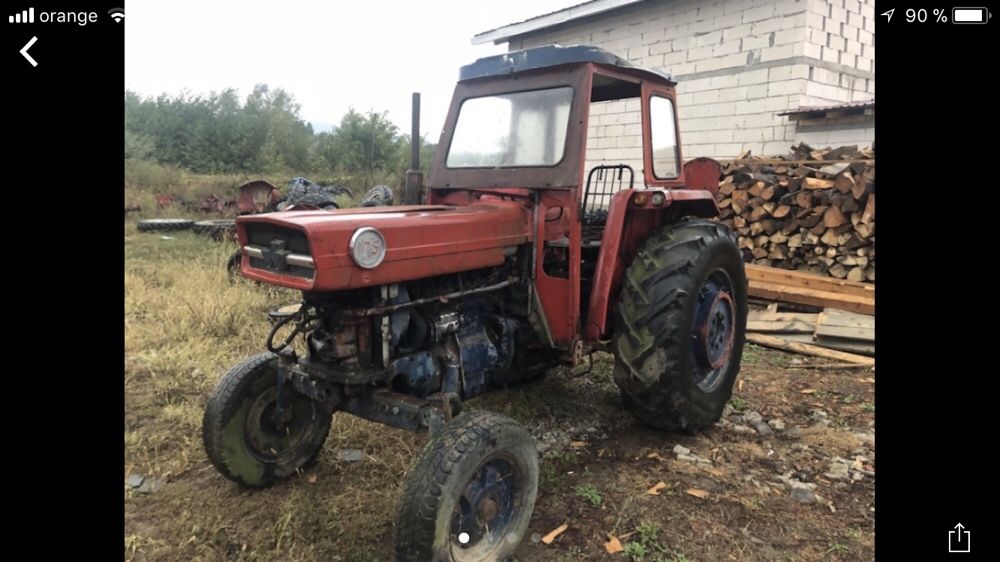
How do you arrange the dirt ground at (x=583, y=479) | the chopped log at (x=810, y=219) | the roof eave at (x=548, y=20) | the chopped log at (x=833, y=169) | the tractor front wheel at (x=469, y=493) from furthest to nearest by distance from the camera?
the roof eave at (x=548, y=20), the chopped log at (x=810, y=219), the chopped log at (x=833, y=169), the dirt ground at (x=583, y=479), the tractor front wheel at (x=469, y=493)

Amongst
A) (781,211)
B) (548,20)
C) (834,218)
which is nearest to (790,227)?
(781,211)

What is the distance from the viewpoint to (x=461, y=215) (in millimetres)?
3012

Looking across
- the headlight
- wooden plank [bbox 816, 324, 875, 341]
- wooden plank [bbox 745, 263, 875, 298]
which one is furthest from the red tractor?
wooden plank [bbox 745, 263, 875, 298]

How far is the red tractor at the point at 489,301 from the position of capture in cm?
251

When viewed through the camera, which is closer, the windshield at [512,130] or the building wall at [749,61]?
the windshield at [512,130]

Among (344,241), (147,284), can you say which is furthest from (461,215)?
(147,284)

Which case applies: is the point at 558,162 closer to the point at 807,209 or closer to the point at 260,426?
the point at 260,426

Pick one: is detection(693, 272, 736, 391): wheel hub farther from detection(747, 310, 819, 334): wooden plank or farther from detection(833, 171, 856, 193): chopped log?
detection(833, 171, 856, 193): chopped log

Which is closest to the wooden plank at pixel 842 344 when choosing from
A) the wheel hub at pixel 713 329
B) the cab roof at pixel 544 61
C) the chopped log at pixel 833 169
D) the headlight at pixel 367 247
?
the wheel hub at pixel 713 329

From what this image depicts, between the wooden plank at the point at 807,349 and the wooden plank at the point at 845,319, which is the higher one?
the wooden plank at the point at 845,319

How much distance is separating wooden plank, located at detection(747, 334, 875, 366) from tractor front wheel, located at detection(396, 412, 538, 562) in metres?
3.72

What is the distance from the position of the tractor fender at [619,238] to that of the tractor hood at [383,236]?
521 millimetres

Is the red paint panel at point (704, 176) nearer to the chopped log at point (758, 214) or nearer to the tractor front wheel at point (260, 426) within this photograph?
the tractor front wheel at point (260, 426)
